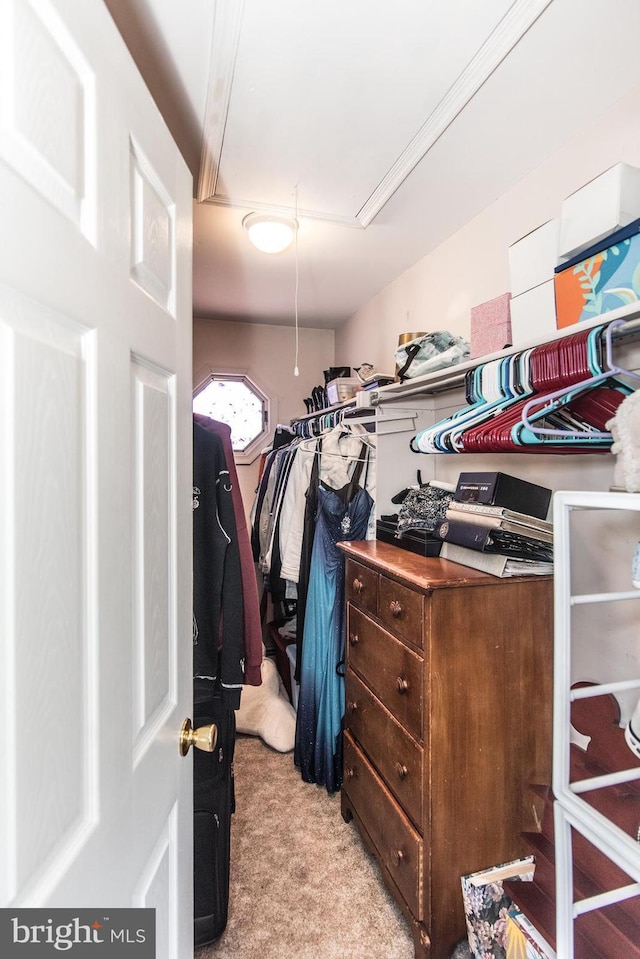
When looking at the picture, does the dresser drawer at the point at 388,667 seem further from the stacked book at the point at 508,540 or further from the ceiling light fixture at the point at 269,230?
the ceiling light fixture at the point at 269,230

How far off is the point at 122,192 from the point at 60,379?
32 cm

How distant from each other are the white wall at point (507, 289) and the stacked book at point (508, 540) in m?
0.14

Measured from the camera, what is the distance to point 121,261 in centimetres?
63

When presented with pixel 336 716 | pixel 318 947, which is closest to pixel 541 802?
pixel 318 947

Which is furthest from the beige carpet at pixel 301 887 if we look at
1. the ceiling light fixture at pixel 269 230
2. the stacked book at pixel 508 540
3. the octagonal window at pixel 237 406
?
the ceiling light fixture at pixel 269 230

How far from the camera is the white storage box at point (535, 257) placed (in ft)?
4.07

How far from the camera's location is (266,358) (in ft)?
11.4

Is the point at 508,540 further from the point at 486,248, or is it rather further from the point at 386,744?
the point at 486,248

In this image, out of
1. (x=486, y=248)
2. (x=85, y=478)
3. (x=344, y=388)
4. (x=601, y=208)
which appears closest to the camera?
(x=85, y=478)

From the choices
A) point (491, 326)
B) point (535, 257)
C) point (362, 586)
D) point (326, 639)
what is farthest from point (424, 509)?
point (535, 257)

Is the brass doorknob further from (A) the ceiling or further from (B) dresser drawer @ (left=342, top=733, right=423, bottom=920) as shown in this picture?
(A) the ceiling

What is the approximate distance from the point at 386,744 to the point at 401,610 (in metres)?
0.46

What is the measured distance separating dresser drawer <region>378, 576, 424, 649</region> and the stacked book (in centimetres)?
22

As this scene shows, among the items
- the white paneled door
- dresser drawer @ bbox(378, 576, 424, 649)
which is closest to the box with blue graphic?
dresser drawer @ bbox(378, 576, 424, 649)
